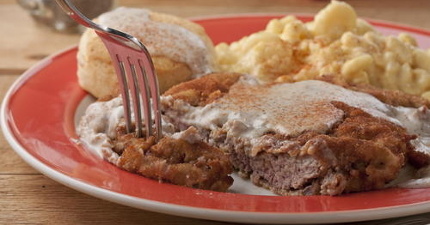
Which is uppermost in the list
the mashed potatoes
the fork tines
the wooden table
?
the fork tines

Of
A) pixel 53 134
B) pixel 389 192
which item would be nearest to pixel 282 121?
pixel 389 192

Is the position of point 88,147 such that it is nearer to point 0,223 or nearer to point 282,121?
point 0,223

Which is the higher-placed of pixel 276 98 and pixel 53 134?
pixel 276 98

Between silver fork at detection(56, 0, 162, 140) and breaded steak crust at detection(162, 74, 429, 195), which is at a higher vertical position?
silver fork at detection(56, 0, 162, 140)

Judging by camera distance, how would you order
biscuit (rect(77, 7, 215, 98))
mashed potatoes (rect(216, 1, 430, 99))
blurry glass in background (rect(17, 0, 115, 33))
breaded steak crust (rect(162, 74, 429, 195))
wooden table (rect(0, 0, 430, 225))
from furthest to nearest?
blurry glass in background (rect(17, 0, 115, 33))
mashed potatoes (rect(216, 1, 430, 99))
biscuit (rect(77, 7, 215, 98))
wooden table (rect(0, 0, 430, 225))
breaded steak crust (rect(162, 74, 429, 195))

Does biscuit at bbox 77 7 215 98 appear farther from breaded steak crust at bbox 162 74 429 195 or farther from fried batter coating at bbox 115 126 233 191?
fried batter coating at bbox 115 126 233 191

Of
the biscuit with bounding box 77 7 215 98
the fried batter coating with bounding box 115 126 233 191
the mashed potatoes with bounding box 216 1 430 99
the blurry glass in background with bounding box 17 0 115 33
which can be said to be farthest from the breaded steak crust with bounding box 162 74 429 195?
the blurry glass in background with bounding box 17 0 115 33
